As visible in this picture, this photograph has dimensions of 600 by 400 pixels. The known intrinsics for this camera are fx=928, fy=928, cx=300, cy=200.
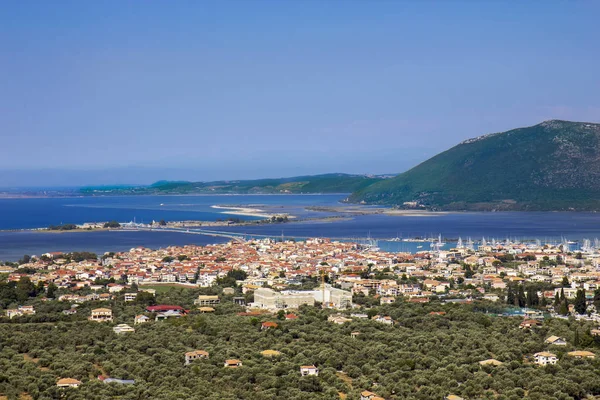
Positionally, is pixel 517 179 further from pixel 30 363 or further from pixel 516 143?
pixel 30 363

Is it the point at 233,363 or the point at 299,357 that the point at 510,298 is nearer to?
the point at 299,357

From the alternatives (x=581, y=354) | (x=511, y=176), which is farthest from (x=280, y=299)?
(x=511, y=176)

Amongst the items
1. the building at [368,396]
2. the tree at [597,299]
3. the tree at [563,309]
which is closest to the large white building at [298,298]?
the tree at [563,309]

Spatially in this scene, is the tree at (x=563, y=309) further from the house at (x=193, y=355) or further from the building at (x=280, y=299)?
the house at (x=193, y=355)

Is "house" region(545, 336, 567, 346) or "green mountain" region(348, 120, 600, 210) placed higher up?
"green mountain" region(348, 120, 600, 210)

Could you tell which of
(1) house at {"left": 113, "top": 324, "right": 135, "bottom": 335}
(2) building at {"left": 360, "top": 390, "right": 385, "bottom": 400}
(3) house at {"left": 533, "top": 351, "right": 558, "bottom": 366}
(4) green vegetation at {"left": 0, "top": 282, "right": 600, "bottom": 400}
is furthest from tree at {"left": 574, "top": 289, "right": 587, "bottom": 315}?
(1) house at {"left": 113, "top": 324, "right": 135, "bottom": 335}

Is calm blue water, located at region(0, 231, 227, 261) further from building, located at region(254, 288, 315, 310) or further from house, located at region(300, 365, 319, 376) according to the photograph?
house, located at region(300, 365, 319, 376)
